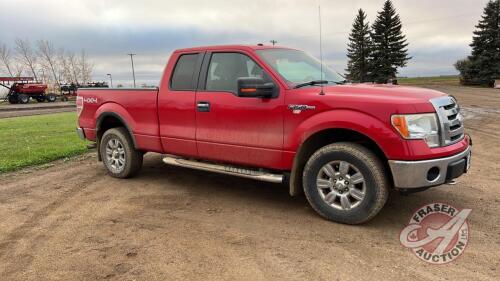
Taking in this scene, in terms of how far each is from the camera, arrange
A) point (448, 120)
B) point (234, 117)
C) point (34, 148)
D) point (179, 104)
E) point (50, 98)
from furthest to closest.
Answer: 1. point (50, 98)
2. point (34, 148)
3. point (179, 104)
4. point (234, 117)
5. point (448, 120)

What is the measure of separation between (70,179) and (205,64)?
3.10m

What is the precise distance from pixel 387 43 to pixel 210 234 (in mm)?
65904

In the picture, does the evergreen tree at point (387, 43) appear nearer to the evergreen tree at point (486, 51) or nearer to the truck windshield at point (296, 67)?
the evergreen tree at point (486, 51)

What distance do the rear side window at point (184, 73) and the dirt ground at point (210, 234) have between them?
146cm

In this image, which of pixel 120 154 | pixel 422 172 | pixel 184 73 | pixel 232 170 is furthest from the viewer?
pixel 120 154

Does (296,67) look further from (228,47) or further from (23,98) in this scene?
(23,98)

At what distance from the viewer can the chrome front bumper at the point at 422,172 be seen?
4.05 m

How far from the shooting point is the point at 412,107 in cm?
407

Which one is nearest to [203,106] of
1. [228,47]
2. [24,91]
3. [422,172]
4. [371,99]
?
[228,47]

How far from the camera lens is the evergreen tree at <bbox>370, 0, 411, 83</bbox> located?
6397 centimetres

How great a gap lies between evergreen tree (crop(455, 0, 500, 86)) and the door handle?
55.0 metres

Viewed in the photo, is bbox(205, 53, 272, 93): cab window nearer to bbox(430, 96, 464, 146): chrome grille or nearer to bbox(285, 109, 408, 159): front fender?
bbox(285, 109, 408, 159): front fender

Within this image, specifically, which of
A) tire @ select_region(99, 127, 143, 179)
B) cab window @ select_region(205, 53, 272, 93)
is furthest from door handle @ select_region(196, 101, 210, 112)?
tire @ select_region(99, 127, 143, 179)

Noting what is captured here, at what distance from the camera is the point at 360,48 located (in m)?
65.1
